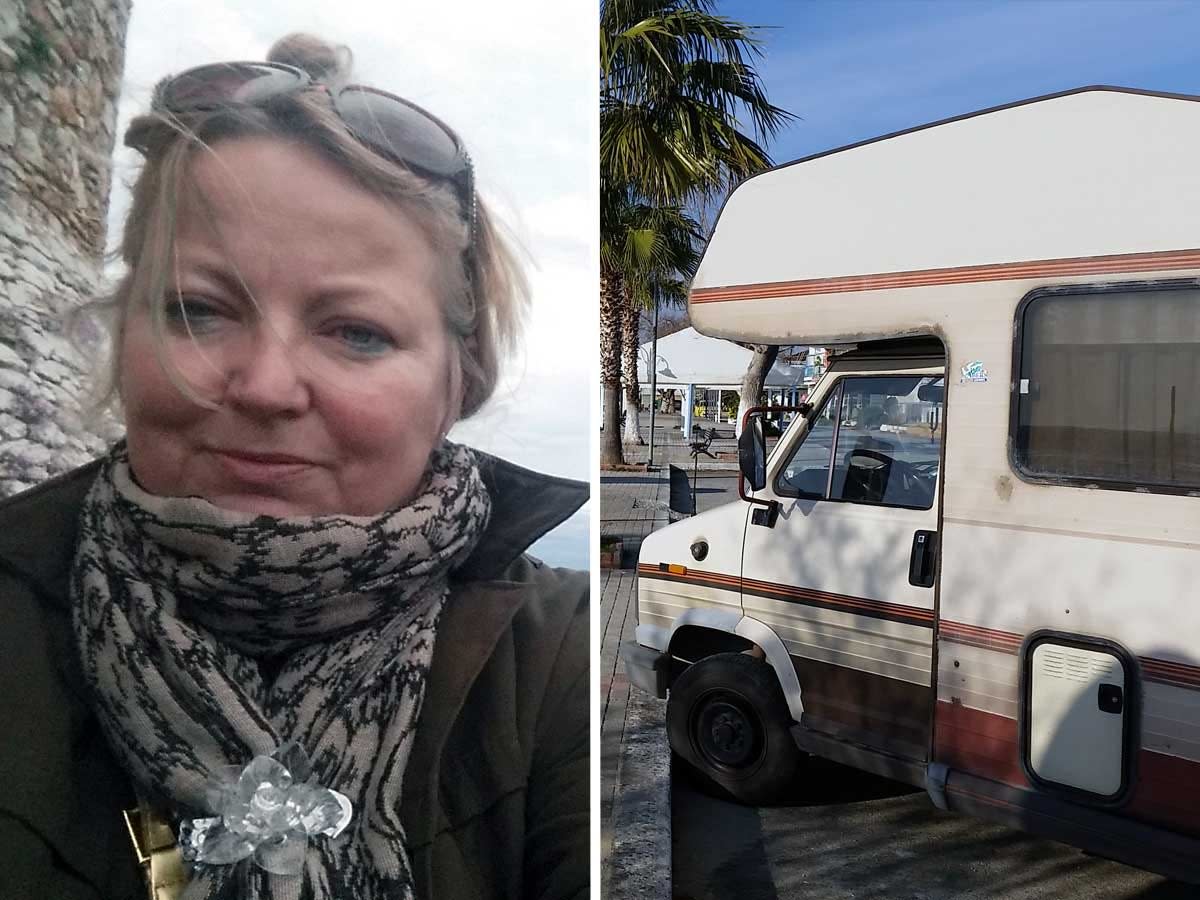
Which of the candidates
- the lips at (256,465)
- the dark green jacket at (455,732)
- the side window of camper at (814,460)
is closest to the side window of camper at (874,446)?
the side window of camper at (814,460)

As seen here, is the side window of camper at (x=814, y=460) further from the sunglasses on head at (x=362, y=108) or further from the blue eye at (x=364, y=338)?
the blue eye at (x=364, y=338)

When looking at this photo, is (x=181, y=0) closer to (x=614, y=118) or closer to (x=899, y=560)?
(x=899, y=560)

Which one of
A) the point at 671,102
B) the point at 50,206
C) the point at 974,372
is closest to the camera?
the point at 50,206

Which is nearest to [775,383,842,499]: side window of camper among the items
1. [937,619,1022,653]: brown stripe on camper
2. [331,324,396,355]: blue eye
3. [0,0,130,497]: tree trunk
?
[937,619,1022,653]: brown stripe on camper

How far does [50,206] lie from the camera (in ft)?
6.30

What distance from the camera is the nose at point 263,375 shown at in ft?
6.35

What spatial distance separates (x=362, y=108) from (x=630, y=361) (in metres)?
20.2

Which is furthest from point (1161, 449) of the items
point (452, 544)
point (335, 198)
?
point (335, 198)

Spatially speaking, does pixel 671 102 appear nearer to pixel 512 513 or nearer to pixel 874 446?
pixel 874 446

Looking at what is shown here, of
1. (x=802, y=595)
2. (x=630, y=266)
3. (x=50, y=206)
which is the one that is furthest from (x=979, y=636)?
(x=630, y=266)

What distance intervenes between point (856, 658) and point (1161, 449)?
62.5 inches

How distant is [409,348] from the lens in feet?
6.63

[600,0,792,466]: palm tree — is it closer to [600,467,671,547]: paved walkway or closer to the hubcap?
[600,467,671,547]: paved walkway

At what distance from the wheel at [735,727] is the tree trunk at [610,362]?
29.6 ft
